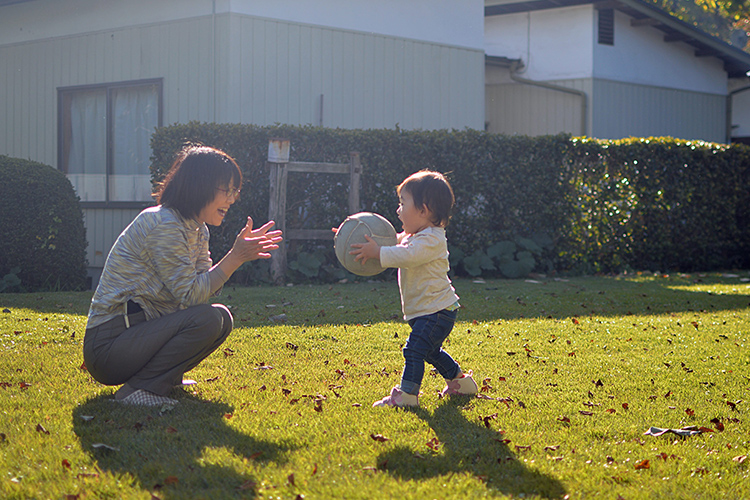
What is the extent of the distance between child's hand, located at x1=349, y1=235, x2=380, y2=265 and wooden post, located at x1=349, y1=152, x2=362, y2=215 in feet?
18.6

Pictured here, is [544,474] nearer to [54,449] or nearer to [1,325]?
[54,449]

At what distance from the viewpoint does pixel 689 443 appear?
357 centimetres

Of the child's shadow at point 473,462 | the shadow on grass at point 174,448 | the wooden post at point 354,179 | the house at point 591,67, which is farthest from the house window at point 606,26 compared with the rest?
the shadow on grass at point 174,448

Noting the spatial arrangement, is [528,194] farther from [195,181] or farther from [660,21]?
[660,21]

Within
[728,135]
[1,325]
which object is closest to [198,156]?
[1,325]

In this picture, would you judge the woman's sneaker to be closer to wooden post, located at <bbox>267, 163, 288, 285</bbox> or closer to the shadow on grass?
the shadow on grass

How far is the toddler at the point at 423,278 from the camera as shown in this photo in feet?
14.0

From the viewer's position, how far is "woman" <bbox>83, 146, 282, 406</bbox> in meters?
4.12

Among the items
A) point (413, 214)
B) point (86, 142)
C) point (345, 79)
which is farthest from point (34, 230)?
point (413, 214)

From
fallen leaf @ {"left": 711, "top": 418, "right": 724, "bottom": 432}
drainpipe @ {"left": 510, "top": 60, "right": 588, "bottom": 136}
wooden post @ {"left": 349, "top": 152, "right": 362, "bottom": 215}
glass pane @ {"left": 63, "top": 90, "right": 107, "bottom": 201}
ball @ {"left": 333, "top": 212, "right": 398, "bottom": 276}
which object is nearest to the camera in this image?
fallen leaf @ {"left": 711, "top": 418, "right": 724, "bottom": 432}

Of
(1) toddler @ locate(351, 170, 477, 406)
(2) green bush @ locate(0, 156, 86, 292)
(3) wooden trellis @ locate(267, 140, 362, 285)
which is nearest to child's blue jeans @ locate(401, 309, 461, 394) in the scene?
(1) toddler @ locate(351, 170, 477, 406)

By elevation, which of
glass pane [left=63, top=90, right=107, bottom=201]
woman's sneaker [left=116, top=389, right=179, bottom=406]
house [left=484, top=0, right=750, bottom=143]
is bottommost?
woman's sneaker [left=116, top=389, right=179, bottom=406]

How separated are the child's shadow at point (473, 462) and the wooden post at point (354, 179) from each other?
6.52 m

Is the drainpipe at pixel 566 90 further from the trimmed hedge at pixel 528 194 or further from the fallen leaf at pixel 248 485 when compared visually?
the fallen leaf at pixel 248 485
